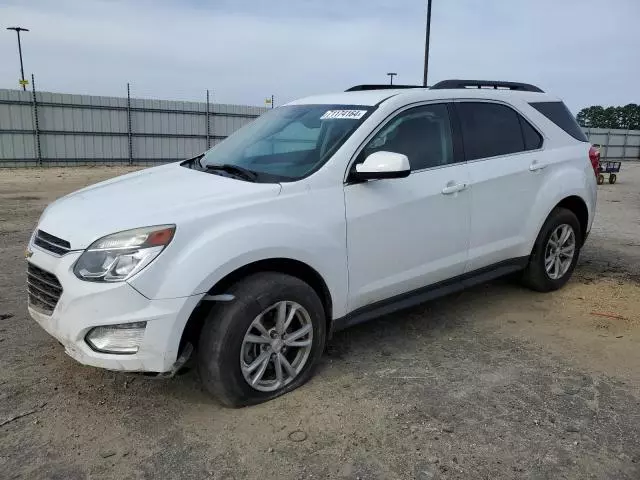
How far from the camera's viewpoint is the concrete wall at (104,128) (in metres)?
19.9

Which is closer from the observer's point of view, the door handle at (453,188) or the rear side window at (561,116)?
the door handle at (453,188)

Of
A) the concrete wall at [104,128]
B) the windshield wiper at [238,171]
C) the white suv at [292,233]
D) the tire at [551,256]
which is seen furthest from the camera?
the concrete wall at [104,128]

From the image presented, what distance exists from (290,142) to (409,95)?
905 millimetres

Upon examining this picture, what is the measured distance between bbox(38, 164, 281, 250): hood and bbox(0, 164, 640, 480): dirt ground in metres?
1.01

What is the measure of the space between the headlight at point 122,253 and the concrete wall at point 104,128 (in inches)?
787

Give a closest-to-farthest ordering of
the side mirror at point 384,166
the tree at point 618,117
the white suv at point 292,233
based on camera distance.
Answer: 1. the white suv at point 292,233
2. the side mirror at point 384,166
3. the tree at point 618,117

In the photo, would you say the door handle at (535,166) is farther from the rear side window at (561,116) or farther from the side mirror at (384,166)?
the side mirror at (384,166)

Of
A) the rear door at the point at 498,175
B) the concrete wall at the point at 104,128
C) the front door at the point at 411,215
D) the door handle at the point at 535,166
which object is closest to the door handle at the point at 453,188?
the front door at the point at 411,215

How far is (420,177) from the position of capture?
3781mm

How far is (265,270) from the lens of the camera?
3.14 meters

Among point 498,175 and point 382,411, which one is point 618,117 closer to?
point 498,175

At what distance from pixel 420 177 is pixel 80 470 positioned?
2656 mm

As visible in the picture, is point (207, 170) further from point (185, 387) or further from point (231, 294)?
point (185, 387)

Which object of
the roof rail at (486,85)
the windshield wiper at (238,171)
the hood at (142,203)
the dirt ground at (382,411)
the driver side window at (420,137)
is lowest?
the dirt ground at (382,411)
